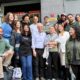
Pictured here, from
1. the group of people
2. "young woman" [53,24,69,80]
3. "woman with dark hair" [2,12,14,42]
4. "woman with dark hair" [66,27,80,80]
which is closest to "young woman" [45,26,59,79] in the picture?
the group of people

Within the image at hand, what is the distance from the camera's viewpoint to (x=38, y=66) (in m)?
14.0

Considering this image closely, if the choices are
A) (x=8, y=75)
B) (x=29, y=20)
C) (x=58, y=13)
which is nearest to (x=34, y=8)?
(x=58, y=13)

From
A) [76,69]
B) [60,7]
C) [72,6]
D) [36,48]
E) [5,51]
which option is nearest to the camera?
[76,69]

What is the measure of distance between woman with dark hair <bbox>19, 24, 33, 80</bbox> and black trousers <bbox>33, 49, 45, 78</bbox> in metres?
0.26

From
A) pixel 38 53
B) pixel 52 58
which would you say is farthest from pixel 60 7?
pixel 38 53

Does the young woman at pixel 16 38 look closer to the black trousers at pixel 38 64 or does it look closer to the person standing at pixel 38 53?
the person standing at pixel 38 53

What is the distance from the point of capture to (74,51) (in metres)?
12.8

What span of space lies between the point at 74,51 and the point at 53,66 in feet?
4.94

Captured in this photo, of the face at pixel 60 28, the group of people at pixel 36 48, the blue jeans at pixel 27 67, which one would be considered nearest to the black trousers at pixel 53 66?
the group of people at pixel 36 48

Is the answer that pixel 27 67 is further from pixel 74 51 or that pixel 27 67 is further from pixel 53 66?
pixel 74 51

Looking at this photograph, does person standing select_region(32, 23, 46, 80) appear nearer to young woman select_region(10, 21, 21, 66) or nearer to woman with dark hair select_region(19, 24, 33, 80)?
woman with dark hair select_region(19, 24, 33, 80)

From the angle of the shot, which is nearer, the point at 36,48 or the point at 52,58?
the point at 36,48

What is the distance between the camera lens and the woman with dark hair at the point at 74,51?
12.8m

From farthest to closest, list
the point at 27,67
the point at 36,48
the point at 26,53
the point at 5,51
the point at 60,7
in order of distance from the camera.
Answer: the point at 60,7 → the point at 36,48 → the point at 27,67 → the point at 26,53 → the point at 5,51
